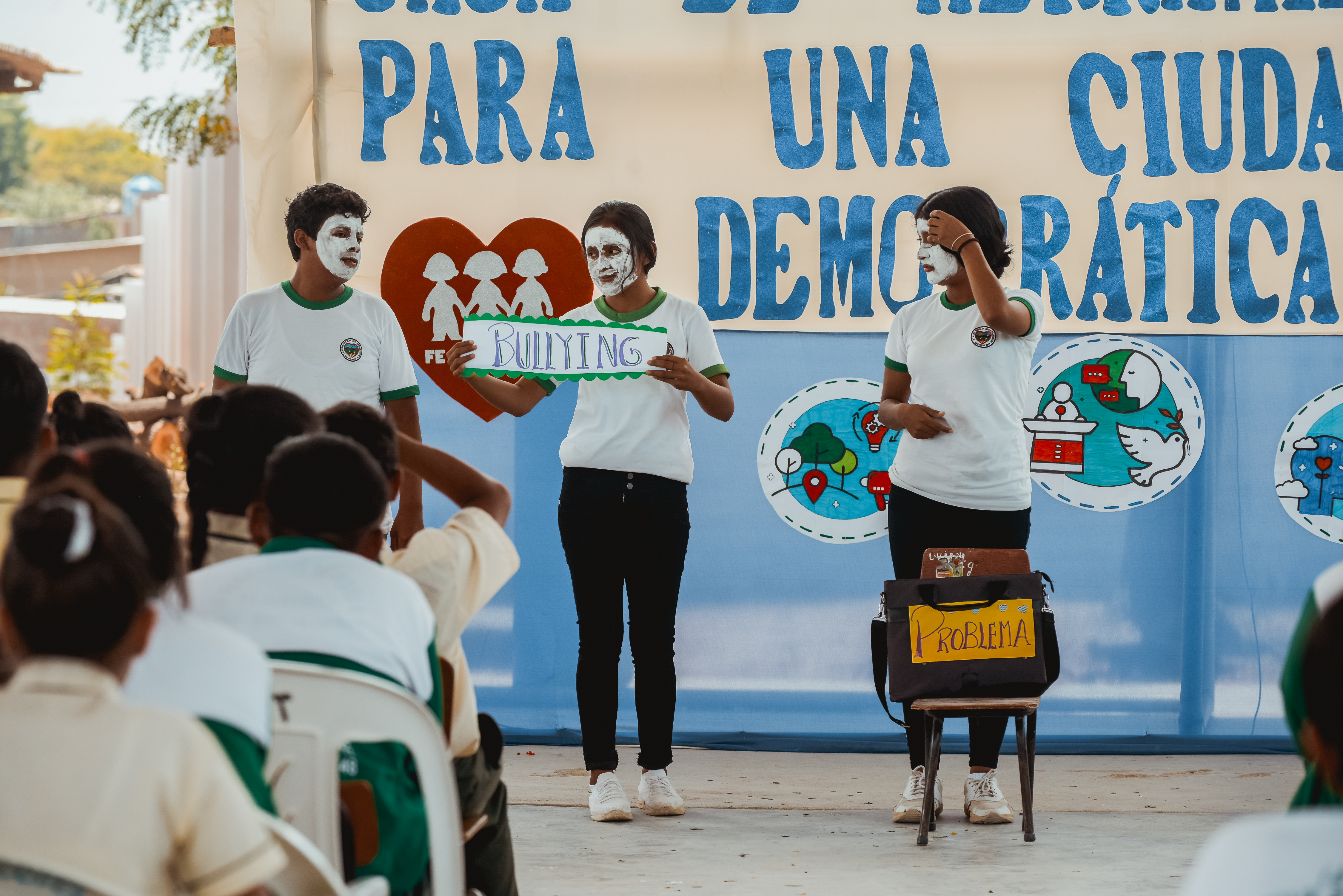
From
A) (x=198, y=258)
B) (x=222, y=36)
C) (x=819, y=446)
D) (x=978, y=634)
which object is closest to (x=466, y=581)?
(x=978, y=634)

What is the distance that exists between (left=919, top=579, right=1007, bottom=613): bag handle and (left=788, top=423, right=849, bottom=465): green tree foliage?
39.0 inches

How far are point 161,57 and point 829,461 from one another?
620 centimetres

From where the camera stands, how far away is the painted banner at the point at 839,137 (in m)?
4.07

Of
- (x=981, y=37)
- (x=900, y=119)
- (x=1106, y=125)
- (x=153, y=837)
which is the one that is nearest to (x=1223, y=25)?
(x=1106, y=125)

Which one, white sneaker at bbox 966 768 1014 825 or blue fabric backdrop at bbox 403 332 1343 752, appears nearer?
white sneaker at bbox 966 768 1014 825

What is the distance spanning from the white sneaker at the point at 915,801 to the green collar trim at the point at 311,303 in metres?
1.93

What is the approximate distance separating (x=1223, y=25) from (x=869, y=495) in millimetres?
1844

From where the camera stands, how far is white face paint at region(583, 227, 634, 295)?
341cm

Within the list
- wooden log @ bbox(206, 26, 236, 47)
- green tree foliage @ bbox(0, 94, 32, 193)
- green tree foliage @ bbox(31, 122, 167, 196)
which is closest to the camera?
wooden log @ bbox(206, 26, 236, 47)

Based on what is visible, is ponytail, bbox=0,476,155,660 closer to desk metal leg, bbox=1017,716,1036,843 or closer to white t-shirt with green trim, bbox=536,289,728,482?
white t-shirt with green trim, bbox=536,289,728,482

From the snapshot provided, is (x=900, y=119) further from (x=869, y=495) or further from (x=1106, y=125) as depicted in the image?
(x=869, y=495)

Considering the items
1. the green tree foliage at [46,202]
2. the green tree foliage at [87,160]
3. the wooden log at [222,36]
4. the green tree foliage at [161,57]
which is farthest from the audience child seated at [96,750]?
the green tree foliage at [87,160]

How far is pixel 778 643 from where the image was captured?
13.8ft

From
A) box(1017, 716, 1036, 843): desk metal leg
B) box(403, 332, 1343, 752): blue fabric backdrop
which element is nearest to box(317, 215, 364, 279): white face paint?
box(403, 332, 1343, 752): blue fabric backdrop
